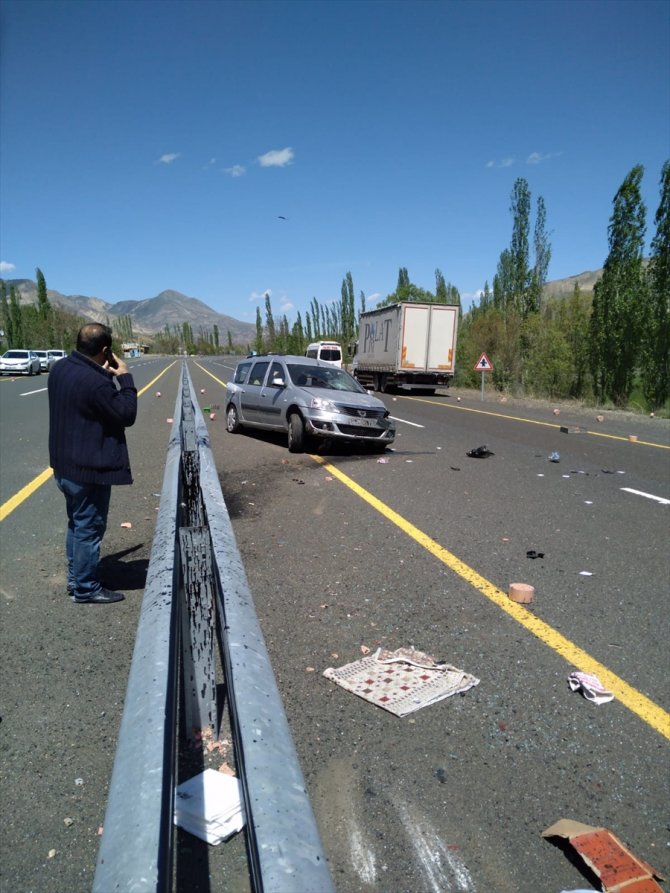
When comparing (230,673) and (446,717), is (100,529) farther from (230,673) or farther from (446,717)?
(230,673)

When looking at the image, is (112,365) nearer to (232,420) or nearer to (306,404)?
(306,404)

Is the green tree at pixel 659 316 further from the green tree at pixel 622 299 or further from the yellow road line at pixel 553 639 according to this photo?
the yellow road line at pixel 553 639

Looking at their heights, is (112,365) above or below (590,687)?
above

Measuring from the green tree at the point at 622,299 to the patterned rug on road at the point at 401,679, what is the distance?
78.7 feet

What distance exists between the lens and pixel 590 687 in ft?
11.4

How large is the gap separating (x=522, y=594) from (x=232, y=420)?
1001 cm

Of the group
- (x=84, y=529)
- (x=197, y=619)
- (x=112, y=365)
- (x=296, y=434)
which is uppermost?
(x=112, y=365)

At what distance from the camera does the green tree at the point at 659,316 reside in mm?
23000

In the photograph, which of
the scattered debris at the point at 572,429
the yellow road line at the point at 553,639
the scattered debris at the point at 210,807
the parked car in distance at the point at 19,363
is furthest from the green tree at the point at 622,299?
the parked car in distance at the point at 19,363

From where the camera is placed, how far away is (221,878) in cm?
222

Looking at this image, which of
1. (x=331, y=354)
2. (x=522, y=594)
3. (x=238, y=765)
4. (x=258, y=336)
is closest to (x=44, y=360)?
(x=331, y=354)

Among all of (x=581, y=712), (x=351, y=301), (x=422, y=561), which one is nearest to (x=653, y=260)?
(x=422, y=561)

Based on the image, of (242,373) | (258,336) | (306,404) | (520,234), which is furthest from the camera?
(258,336)

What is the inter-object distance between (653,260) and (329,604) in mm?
23663
